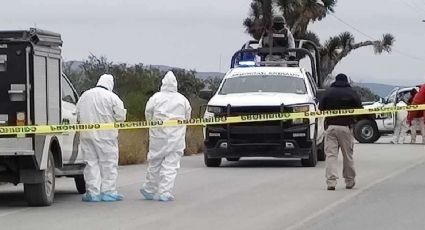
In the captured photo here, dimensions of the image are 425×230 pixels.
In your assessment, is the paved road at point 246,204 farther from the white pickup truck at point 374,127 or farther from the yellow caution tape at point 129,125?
the white pickup truck at point 374,127

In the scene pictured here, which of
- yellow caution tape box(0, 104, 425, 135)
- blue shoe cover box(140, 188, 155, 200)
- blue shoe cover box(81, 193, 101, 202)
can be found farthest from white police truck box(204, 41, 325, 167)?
blue shoe cover box(81, 193, 101, 202)

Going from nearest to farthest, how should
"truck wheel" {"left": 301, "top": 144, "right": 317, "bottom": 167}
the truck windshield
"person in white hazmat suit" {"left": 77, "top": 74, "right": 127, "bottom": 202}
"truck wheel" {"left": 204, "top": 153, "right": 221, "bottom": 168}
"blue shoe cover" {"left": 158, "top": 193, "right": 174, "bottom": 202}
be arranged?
1. "person in white hazmat suit" {"left": 77, "top": 74, "right": 127, "bottom": 202}
2. "blue shoe cover" {"left": 158, "top": 193, "right": 174, "bottom": 202}
3. "truck wheel" {"left": 301, "top": 144, "right": 317, "bottom": 167}
4. the truck windshield
5. "truck wheel" {"left": 204, "top": 153, "right": 221, "bottom": 168}

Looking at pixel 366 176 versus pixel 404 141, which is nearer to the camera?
pixel 366 176

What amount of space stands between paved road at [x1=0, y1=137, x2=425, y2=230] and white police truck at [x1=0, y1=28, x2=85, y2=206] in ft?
1.53

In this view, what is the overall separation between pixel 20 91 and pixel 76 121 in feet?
6.27

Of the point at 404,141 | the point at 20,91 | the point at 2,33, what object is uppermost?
the point at 2,33

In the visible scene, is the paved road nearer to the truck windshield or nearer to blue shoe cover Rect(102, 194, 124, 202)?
blue shoe cover Rect(102, 194, 124, 202)

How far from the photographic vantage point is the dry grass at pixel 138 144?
21.6m

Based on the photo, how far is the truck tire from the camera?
99.5ft

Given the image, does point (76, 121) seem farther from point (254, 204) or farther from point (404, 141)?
point (404, 141)

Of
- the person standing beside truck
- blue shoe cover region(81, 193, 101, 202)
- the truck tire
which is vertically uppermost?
the person standing beside truck

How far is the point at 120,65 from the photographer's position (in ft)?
142

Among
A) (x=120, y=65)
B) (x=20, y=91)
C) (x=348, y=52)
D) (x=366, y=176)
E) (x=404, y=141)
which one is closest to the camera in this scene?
(x=20, y=91)

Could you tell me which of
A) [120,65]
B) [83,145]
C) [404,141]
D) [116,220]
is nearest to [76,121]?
[83,145]
